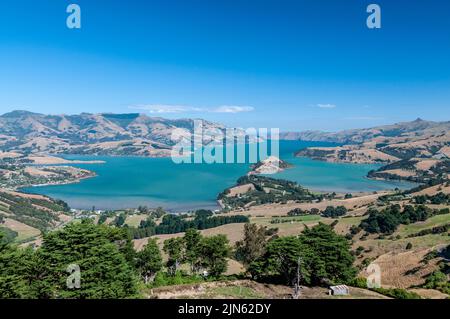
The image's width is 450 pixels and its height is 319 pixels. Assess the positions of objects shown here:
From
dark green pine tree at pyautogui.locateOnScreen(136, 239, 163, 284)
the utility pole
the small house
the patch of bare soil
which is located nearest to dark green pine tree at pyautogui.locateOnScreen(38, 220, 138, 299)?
dark green pine tree at pyautogui.locateOnScreen(136, 239, 163, 284)

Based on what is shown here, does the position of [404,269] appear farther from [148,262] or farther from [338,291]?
[148,262]

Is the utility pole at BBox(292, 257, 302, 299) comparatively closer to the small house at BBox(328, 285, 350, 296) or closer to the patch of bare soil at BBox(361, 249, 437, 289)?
the small house at BBox(328, 285, 350, 296)

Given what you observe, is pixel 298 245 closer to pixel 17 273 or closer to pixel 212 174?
pixel 17 273

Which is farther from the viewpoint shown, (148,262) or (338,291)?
(148,262)

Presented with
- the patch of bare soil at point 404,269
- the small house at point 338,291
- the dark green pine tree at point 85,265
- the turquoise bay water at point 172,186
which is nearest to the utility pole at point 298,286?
the small house at point 338,291

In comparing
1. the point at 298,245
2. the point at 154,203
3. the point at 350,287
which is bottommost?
the point at 154,203

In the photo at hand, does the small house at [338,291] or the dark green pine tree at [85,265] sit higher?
the dark green pine tree at [85,265]

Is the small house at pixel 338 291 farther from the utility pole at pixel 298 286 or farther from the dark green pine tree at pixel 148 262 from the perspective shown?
the dark green pine tree at pixel 148 262

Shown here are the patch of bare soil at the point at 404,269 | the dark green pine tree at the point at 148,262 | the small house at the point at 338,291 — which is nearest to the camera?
the small house at the point at 338,291

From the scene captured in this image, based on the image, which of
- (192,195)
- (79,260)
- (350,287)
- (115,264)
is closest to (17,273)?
(79,260)

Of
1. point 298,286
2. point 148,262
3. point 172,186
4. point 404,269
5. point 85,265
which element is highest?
point 85,265

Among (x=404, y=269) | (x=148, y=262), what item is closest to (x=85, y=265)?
(x=148, y=262)
